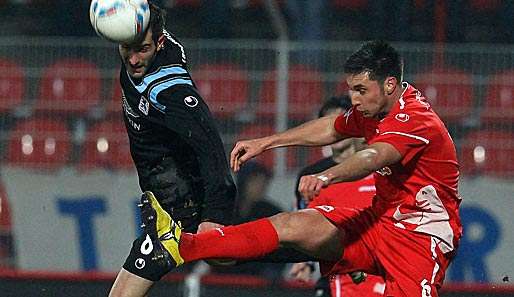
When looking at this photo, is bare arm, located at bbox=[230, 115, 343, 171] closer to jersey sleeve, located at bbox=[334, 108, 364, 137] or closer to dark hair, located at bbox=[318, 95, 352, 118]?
jersey sleeve, located at bbox=[334, 108, 364, 137]

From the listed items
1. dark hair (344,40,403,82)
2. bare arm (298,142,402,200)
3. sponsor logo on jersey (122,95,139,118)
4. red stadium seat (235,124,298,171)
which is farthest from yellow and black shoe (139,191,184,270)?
red stadium seat (235,124,298,171)

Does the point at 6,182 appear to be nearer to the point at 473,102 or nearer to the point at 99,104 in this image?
the point at 99,104

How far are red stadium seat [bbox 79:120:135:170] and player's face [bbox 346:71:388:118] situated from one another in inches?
196

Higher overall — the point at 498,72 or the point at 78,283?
the point at 498,72

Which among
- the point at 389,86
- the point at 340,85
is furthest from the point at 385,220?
the point at 340,85

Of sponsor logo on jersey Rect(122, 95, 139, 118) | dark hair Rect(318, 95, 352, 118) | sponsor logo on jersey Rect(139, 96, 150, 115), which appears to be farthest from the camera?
dark hair Rect(318, 95, 352, 118)

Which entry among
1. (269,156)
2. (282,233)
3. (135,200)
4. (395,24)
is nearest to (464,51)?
(395,24)

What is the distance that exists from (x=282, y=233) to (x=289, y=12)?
559 centimetres

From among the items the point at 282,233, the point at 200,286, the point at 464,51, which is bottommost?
the point at 200,286

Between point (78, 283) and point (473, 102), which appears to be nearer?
point (78, 283)

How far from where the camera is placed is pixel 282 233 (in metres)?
6.60

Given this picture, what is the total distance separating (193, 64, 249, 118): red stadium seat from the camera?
445 inches

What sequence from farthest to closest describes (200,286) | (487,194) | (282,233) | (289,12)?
1. (289,12)
2. (487,194)
3. (200,286)
4. (282,233)

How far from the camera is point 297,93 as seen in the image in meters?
11.3
